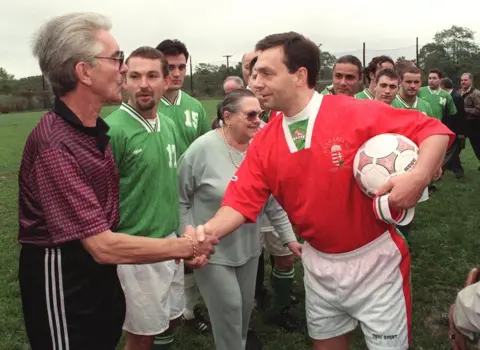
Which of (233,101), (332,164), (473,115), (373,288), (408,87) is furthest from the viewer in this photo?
(473,115)

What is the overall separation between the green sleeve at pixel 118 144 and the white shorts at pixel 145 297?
2.31ft

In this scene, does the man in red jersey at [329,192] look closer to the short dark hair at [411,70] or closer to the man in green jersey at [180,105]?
the man in green jersey at [180,105]

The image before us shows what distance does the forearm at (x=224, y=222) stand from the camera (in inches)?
119

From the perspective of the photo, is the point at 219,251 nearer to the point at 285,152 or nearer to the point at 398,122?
the point at 285,152

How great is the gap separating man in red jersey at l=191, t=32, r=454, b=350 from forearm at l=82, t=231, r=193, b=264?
0.40m

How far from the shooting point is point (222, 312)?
3.66 meters

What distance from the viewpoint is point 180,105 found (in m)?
5.38

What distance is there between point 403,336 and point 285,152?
1.28m

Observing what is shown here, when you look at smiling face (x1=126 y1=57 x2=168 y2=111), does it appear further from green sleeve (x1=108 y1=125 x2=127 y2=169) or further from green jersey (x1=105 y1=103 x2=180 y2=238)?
green sleeve (x1=108 y1=125 x2=127 y2=169)

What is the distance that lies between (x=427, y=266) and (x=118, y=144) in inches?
182

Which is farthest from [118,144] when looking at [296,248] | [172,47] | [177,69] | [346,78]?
[346,78]

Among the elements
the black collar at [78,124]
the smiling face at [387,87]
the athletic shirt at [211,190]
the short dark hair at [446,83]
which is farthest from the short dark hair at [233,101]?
the short dark hair at [446,83]

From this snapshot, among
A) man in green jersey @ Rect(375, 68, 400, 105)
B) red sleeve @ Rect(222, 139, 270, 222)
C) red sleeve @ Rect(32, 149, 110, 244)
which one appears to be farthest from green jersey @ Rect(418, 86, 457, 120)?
red sleeve @ Rect(32, 149, 110, 244)

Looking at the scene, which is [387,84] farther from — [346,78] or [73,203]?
[73,203]
